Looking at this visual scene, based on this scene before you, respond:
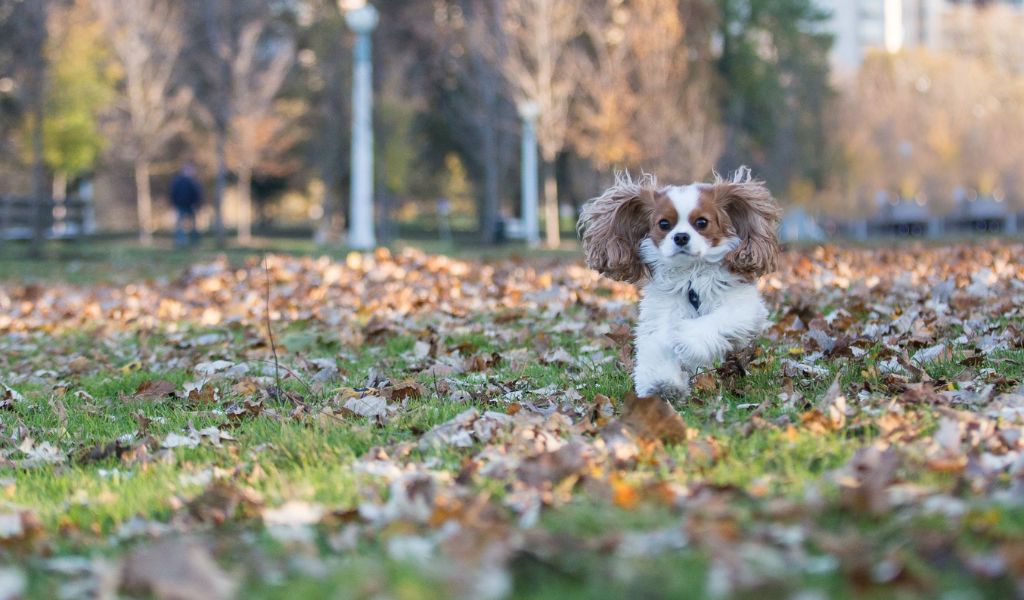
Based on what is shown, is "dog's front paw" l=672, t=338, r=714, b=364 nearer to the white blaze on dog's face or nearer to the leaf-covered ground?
the leaf-covered ground

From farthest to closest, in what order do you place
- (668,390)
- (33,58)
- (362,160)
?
(362,160)
(33,58)
(668,390)

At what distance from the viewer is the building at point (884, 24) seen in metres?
122

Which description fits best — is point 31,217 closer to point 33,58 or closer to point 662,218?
point 33,58

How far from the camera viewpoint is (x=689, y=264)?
5445 mm

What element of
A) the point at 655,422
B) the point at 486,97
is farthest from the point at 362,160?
the point at 655,422

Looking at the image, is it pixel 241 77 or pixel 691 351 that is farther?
pixel 241 77

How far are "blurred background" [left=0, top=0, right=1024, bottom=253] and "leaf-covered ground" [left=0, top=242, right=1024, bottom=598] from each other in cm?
1634

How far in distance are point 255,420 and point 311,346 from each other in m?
2.73

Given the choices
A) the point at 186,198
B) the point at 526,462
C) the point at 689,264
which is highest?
the point at 186,198

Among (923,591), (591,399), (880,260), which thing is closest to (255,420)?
(591,399)

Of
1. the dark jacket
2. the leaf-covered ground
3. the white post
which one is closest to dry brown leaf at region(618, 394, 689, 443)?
the leaf-covered ground

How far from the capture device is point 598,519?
3.06 metres

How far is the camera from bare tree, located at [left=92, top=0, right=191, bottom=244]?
3312 centimetres

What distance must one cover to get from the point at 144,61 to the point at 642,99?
16.6 meters
